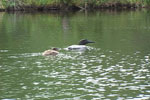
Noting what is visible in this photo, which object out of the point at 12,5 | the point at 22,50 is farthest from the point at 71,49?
the point at 12,5

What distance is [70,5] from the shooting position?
81.4 m

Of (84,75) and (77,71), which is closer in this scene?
(84,75)

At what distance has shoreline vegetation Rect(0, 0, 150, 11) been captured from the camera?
3118 inches

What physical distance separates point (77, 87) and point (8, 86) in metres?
2.93

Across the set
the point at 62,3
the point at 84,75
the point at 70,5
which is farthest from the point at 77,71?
the point at 70,5

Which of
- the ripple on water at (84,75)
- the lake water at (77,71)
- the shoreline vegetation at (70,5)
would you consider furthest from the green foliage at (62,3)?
the ripple on water at (84,75)

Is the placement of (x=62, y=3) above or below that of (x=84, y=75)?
below

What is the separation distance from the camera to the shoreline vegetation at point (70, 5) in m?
79.2

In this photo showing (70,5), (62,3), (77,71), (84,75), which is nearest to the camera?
(84,75)

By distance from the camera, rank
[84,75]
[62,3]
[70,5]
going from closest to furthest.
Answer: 1. [84,75]
2. [62,3]
3. [70,5]

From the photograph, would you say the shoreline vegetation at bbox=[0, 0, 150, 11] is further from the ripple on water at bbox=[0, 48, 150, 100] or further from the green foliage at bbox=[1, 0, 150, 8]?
the ripple on water at bbox=[0, 48, 150, 100]

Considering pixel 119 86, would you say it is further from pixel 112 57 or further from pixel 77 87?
pixel 112 57

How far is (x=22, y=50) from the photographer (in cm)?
2880

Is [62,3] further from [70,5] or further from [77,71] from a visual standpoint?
[77,71]
